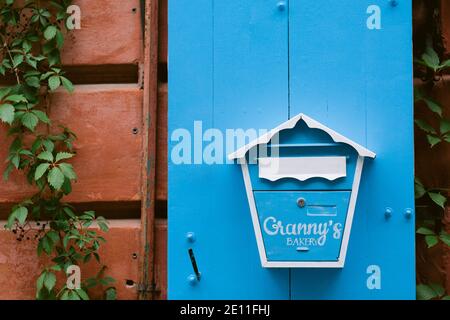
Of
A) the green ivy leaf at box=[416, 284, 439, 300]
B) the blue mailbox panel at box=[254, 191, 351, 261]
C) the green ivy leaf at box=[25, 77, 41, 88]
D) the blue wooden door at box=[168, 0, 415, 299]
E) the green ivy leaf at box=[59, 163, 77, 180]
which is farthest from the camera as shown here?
the green ivy leaf at box=[25, 77, 41, 88]

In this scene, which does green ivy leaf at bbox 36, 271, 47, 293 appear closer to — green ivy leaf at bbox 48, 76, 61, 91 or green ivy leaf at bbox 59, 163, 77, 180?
green ivy leaf at bbox 59, 163, 77, 180

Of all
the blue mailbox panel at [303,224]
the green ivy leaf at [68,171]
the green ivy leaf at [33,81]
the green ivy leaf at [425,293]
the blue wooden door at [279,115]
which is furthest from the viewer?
the green ivy leaf at [33,81]

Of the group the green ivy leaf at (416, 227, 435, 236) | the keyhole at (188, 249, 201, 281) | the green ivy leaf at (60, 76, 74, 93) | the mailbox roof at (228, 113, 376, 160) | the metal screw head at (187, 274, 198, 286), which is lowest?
the metal screw head at (187, 274, 198, 286)

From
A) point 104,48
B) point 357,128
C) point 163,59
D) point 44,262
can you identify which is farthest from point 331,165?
point 44,262

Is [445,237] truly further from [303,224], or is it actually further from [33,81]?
[33,81]

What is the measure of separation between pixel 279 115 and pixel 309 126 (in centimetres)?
15

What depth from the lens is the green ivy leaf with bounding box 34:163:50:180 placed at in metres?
2.20

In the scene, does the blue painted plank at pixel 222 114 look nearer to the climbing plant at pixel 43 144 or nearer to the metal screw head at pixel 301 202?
the metal screw head at pixel 301 202

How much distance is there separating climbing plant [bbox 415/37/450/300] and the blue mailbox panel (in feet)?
1.42

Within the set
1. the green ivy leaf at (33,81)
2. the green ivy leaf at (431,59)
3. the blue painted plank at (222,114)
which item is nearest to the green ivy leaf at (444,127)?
the green ivy leaf at (431,59)

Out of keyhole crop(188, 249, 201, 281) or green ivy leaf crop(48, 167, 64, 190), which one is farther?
green ivy leaf crop(48, 167, 64, 190)

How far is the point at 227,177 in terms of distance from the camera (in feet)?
6.73

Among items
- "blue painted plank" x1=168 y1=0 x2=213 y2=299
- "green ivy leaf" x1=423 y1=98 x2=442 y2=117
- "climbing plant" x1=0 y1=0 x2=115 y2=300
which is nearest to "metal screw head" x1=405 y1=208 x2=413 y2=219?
"green ivy leaf" x1=423 y1=98 x2=442 y2=117

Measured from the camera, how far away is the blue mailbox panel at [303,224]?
6.24 ft
